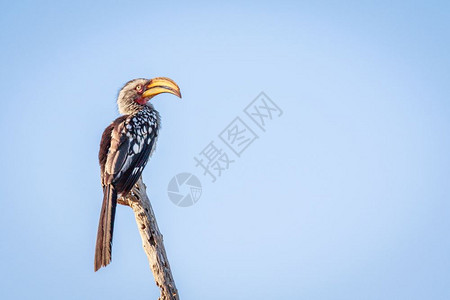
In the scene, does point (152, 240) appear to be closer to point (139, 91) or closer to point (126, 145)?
point (126, 145)

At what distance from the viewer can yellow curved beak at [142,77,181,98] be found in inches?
271

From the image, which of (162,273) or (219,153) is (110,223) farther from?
(219,153)

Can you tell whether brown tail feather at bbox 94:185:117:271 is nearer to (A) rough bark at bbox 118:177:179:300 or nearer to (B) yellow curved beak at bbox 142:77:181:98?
(A) rough bark at bbox 118:177:179:300

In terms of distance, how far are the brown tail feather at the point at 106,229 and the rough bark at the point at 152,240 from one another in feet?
0.78

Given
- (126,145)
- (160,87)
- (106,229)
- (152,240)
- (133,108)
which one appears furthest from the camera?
(133,108)

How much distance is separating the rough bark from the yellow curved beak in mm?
1670

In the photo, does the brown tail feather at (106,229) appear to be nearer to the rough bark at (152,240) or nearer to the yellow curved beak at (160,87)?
the rough bark at (152,240)

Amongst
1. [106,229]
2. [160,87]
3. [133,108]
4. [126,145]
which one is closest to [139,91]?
[133,108]

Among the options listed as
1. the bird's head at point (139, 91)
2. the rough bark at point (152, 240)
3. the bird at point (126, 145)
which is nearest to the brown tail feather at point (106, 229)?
the bird at point (126, 145)

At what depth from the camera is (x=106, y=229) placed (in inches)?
207

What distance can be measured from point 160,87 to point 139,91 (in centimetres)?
42

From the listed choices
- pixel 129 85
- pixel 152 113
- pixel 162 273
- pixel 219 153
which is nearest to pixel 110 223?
pixel 162 273

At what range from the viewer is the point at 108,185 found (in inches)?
223

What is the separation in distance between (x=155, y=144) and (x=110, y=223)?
1.85 metres
